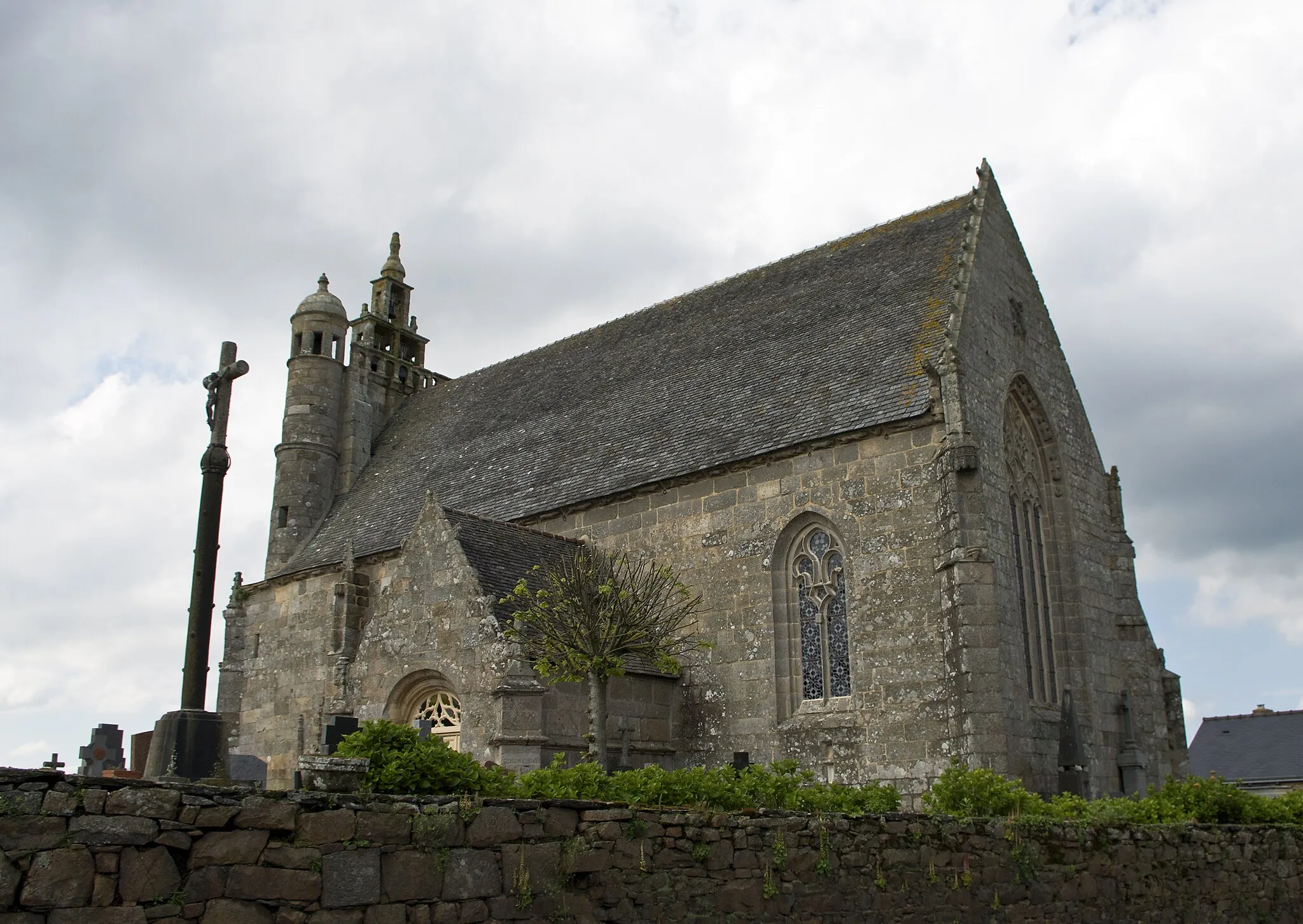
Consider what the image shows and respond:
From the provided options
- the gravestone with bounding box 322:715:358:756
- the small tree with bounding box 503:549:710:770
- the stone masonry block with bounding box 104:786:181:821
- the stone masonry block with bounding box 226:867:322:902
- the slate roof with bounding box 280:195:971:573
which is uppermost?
the slate roof with bounding box 280:195:971:573

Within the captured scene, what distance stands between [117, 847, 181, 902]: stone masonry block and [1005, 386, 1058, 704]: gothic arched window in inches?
547

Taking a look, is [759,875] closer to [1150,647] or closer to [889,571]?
[889,571]

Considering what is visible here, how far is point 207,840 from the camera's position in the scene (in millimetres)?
6223

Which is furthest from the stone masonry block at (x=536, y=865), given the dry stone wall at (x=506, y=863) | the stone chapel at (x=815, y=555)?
the stone chapel at (x=815, y=555)

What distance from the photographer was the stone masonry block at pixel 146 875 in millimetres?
5902

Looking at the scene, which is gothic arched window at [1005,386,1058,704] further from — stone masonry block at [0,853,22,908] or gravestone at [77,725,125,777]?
stone masonry block at [0,853,22,908]

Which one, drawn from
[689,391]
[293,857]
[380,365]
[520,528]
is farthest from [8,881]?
[380,365]

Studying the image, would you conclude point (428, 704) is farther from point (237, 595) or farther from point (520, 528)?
point (237, 595)

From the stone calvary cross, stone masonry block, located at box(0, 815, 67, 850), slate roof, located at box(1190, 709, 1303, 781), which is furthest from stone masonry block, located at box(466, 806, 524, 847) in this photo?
slate roof, located at box(1190, 709, 1303, 781)

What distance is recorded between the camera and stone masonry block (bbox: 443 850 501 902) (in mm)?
7234

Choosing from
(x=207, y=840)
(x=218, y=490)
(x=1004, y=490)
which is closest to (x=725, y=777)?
(x=207, y=840)

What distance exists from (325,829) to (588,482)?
1453 centimetres

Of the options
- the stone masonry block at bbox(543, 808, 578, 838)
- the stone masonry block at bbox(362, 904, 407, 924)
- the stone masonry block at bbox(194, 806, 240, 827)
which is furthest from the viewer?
the stone masonry block at bbox(543, 808, 578, 838)

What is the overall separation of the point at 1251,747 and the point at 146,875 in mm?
42898
